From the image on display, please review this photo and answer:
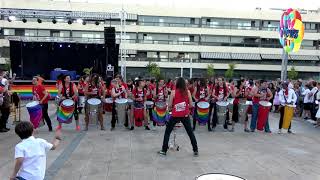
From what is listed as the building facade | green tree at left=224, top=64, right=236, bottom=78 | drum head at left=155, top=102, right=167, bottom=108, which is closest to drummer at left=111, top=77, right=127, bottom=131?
drum head at left=155, top=102, right=167, bottom=108

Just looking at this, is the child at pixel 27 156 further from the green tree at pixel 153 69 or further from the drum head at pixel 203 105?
the green tree at pixel 153 69

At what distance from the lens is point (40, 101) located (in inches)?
396

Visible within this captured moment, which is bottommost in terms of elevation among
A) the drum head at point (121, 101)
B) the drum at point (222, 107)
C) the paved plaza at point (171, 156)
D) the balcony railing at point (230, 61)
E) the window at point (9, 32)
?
the paved plaza at point (171, 156)

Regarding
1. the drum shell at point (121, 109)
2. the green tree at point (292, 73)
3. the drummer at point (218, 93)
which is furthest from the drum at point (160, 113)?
the green tree at point (292, 73)

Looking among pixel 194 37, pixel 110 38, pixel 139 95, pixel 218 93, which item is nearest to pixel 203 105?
pixel 218 93

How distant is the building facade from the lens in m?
48.5

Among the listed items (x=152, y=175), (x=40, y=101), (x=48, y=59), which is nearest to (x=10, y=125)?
(x=40, y=101)

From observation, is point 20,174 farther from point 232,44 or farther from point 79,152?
point 232,44

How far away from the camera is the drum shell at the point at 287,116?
10914 millimetres

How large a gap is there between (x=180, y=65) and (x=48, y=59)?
84.6ft

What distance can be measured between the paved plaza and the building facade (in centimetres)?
3877

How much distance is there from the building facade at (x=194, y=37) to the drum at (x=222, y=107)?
124ft

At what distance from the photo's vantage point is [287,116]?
11.0m

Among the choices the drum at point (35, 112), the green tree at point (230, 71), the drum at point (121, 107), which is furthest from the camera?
the green tree at point (230, 71)
